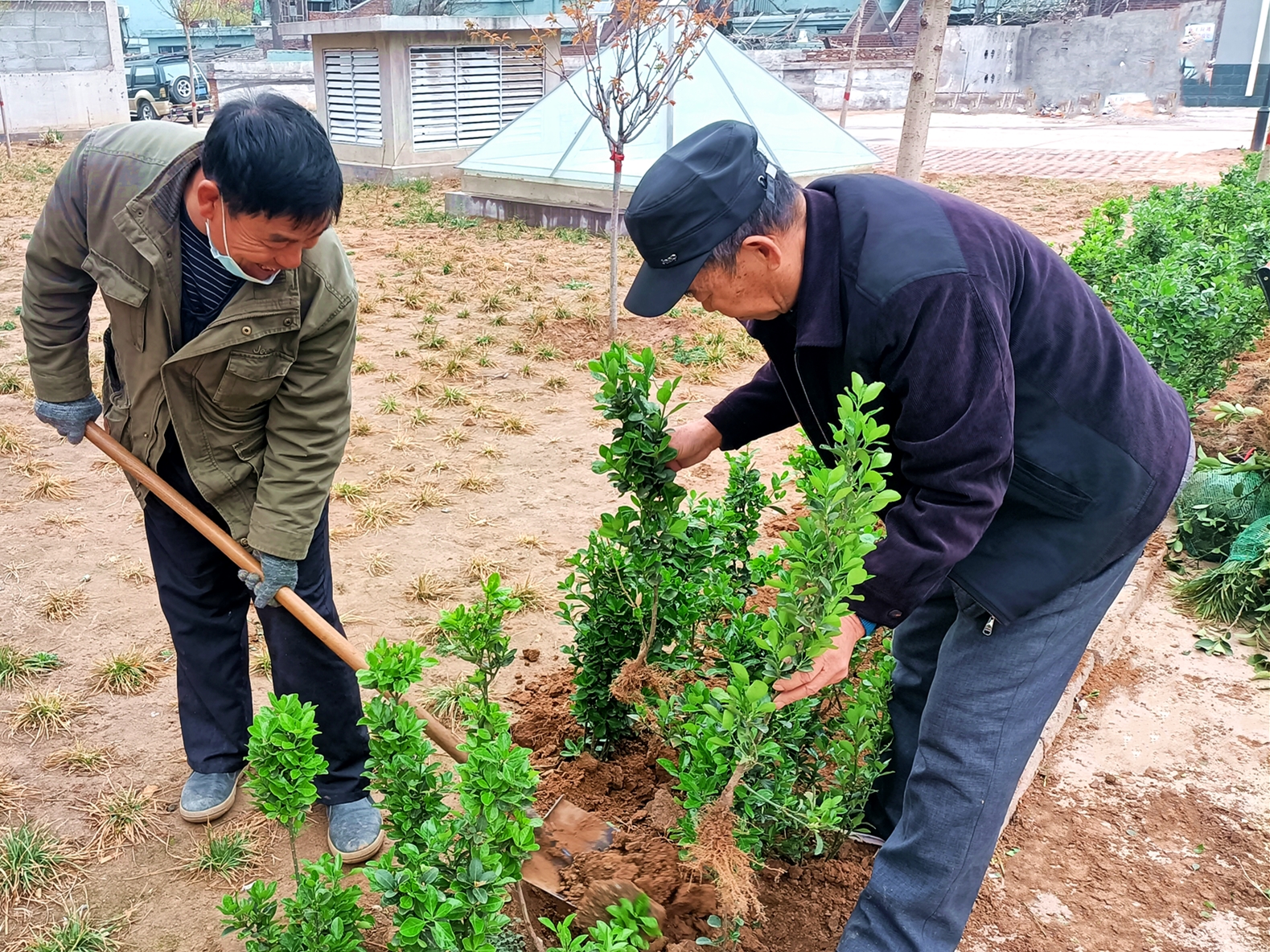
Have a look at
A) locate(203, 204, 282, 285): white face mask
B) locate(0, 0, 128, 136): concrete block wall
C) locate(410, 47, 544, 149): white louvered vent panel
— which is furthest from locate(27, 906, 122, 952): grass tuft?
locate(0, 0, 128, 136): concrete block wall

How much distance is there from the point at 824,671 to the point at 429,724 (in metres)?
1.03

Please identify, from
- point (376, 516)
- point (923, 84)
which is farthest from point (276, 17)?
point (376, 516)

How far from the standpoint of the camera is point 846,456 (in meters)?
1.78

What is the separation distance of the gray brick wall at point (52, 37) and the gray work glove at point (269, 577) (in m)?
26.3

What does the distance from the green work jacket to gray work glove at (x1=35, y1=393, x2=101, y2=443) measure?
→ 0.03 m

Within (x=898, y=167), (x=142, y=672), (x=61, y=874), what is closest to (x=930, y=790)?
(x=61, y=874)

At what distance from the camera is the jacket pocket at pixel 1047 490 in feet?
6.48

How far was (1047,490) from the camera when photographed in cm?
198

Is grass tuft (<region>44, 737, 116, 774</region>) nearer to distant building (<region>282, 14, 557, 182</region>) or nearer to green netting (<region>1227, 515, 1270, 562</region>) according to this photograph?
green netting (<region>1227, 515, 1270, 562</region>)

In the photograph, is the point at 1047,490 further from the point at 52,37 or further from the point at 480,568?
the point at 52,37

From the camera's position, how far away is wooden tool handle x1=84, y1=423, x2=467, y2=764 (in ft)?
8.05

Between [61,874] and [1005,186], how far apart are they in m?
15.2

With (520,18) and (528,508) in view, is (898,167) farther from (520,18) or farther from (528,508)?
(520,18)

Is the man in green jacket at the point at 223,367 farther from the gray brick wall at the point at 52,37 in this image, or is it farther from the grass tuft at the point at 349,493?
the gray brick wall at the point at 52,37
